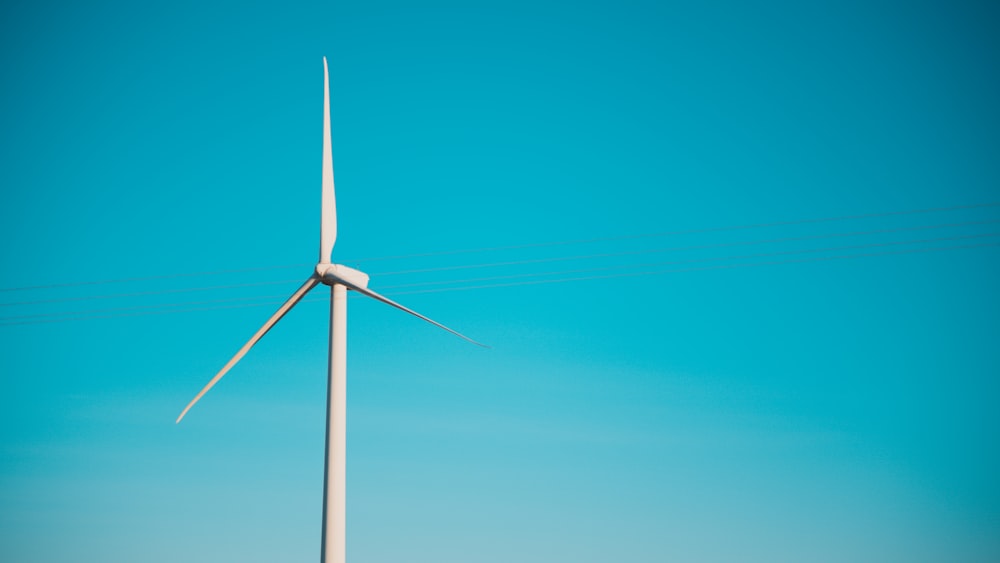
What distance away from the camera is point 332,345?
1534 inches

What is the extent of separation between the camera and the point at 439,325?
129ft

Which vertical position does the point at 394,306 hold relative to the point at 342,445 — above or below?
above

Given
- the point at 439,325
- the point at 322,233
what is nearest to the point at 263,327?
the point at 322,233

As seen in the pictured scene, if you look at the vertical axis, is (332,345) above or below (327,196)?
below

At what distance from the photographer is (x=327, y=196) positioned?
43.0 metres

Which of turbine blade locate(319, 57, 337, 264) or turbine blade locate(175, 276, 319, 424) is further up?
turbine blade locate(319, 57, 337, 264)

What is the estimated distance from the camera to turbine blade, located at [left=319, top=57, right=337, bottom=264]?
42.1m

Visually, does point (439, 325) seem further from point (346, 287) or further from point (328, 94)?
point (328, 94)

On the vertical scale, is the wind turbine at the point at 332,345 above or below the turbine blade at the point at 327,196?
below

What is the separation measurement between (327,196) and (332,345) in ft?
24.0

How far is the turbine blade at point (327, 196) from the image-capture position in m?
42.1

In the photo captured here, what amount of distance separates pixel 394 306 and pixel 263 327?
17.4 feet

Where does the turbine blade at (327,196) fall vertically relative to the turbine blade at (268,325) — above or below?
above

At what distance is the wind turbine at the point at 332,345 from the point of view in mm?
37062
